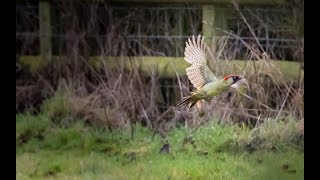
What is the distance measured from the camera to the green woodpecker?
1741 mm

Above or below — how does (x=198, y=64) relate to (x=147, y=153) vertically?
above

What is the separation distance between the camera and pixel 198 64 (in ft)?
5.76

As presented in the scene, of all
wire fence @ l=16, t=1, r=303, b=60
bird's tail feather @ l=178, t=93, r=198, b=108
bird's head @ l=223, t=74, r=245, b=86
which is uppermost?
wire fence @ l=16, t=1, r=303, b=60

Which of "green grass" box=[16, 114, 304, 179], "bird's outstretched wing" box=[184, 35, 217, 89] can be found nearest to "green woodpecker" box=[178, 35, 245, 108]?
"bird's outstretched wing" box=[184, 35, 217, 89]

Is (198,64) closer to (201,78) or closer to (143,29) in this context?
(201,78)

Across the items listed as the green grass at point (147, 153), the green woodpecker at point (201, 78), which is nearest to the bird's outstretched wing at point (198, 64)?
the green woodpecker at point (201, 78)

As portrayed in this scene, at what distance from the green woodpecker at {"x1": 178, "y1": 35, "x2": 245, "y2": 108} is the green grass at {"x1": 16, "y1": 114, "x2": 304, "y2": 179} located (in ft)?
0.33

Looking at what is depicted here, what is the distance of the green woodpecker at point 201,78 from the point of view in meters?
1.74

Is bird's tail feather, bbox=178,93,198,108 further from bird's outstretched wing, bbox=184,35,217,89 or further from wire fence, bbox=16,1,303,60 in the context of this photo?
wire fence, bbox=16,1,303,60

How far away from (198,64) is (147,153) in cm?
35

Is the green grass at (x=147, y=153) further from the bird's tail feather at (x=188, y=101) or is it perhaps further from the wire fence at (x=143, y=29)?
the wire fence at (x=143, y=29)

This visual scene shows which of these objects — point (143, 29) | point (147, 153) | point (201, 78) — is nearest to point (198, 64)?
point (201, 78)
